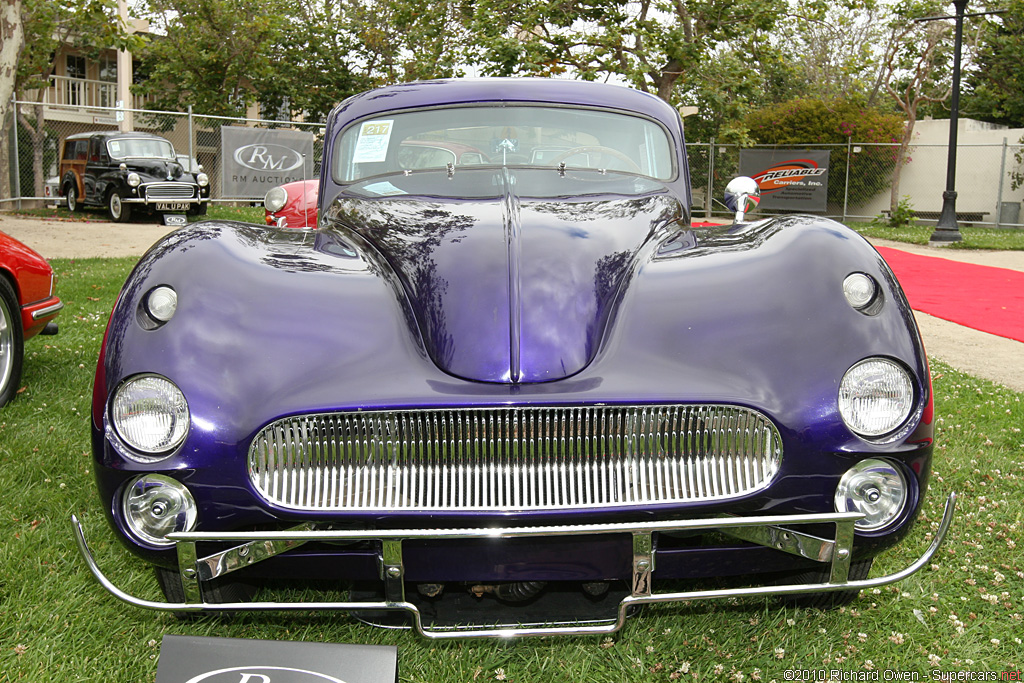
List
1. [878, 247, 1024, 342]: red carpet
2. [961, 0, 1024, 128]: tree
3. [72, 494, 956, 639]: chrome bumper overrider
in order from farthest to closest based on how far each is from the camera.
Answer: [961, 0, 1024, 128]: tree < [878, 247, 1024, 342]: red carpet < [72, 494, 956, 639]: chrome bumper overrider

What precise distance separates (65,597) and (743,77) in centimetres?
1806

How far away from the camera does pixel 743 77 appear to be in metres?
18.4

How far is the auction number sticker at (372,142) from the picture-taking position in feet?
12.6

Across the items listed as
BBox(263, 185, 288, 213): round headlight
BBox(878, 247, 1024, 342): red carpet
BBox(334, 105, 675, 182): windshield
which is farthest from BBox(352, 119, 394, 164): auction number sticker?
BBox(878, 247, 1024, 342): red carpet

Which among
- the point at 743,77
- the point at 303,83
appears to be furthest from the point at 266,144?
the point at 743,77

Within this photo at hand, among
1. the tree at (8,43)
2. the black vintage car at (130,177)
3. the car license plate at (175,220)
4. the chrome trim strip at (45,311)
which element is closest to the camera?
the chrome trim strip at (45,311)

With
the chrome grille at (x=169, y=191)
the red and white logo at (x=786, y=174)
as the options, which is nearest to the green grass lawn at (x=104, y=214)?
the chrome grille at (x=169, y=191)

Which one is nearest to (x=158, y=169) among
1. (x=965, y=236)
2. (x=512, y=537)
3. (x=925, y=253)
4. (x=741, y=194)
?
(x=925, y=253)

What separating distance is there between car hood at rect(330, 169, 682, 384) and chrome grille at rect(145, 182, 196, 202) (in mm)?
15317

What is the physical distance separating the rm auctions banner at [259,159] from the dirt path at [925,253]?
3070 millimetres

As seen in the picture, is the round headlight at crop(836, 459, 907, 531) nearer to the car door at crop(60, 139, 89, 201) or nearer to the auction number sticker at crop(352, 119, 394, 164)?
the auction number sticker at crop(352, 119, 394, 164)

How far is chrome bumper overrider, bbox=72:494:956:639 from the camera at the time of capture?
192cm

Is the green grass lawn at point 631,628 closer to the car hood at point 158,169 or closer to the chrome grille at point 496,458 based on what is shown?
the chrome grille at point 496,458

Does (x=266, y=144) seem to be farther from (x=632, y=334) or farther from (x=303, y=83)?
(x=632, y=334)
